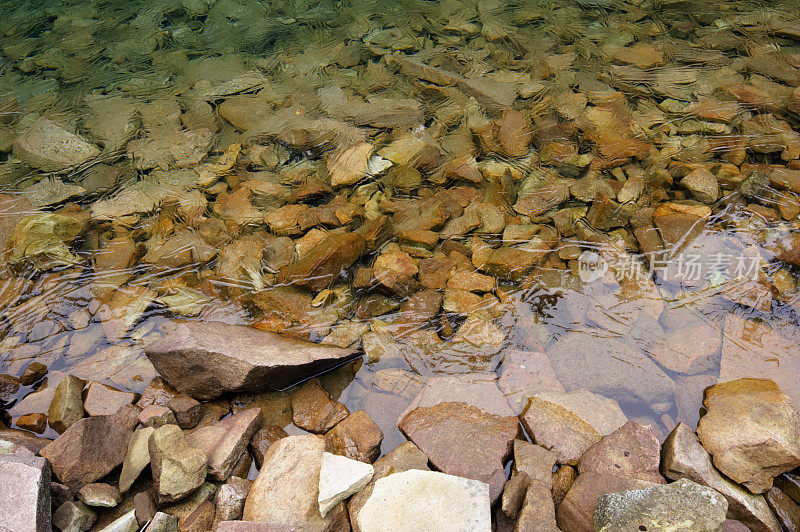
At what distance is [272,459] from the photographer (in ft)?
6.02

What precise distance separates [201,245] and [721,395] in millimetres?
2604

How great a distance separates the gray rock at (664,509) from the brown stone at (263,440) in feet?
3.89

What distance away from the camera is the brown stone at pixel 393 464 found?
5.53 ft

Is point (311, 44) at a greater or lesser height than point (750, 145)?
greater

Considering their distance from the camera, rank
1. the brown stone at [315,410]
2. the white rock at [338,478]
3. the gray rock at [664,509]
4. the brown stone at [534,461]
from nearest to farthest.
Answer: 1. the gray rock at [664,509]
2. the white rock at [338,478]
3. the brown stone at [534,461]
4. the brown stone at [315,410]

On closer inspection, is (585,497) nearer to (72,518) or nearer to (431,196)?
(72,518)

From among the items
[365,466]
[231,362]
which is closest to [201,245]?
[231,362]

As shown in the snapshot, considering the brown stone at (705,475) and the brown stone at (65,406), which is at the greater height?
the brown stone at (65,406)

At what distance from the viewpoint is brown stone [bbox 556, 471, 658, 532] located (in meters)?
1.57

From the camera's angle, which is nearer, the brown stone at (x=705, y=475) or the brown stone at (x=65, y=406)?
the brown stone at (x=705, y=475)

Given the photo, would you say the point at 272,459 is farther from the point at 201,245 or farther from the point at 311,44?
the point at 311,44

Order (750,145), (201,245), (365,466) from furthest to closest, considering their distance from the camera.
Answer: (750,145) → (201,245) → (365,466)

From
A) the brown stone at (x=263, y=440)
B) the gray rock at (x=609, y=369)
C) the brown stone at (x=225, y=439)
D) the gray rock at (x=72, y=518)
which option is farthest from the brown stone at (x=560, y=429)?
the gray rock at (x=72, y=518)

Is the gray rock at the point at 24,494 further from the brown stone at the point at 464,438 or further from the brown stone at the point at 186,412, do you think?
the brown stone at the point at 464,438
